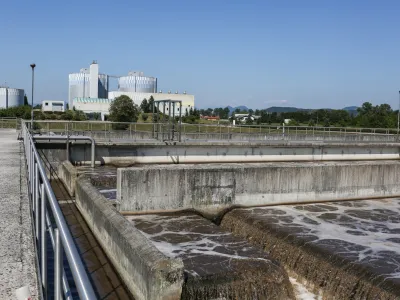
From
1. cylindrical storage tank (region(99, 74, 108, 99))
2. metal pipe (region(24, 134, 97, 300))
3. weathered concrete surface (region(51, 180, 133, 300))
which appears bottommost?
weathered concrete surface (region(51, 180, 133, 300))

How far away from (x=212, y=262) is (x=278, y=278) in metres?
1.50

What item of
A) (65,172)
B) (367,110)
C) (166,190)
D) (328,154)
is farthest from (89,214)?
(367,110)

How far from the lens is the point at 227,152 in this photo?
87.6ft

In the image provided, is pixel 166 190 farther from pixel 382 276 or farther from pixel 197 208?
pixel 382 276

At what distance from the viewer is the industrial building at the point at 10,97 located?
4857 inches

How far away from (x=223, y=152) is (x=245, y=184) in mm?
11960

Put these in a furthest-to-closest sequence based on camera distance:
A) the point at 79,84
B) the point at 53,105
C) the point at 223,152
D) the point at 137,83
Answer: the point at 137,83 < the point at 79,84 < the point at 53,105 < the point at 223,152

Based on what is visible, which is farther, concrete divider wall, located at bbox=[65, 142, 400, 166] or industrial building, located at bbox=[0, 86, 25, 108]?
industrial building, located at bbox=[0, 86, 25, 108]

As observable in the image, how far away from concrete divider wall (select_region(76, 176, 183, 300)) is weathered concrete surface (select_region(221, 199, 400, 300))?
3.74m

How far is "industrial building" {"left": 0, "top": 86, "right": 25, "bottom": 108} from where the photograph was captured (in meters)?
123

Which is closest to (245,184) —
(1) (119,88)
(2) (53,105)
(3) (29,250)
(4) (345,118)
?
(3) (29,250)

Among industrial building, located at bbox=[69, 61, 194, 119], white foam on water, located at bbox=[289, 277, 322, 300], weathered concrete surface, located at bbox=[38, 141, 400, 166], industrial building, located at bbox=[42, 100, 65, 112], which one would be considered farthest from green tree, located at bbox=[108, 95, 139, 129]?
white foam on water, located at bbox=[289, 277, 322, 300]

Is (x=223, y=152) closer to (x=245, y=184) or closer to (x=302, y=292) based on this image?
(x=245, y=184)

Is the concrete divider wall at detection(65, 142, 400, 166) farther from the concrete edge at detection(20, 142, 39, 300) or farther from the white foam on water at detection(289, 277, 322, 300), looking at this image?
the concrete edge at detection(20, 142, 39, 300)
